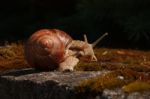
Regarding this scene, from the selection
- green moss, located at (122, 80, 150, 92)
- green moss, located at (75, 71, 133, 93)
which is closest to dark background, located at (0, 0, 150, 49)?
green moss, located at (75, 71, 133, 93)

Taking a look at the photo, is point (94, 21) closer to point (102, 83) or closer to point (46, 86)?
point (46, 86)

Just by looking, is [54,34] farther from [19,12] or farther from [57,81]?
[19,12]

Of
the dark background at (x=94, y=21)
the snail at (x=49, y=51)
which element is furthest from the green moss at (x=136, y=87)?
the dark background at (x=94, y=21)

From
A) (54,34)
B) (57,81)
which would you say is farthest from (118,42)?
(57,81)

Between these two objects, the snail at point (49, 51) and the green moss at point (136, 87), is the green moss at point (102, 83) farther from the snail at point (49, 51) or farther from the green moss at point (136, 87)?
the snail at point (49, 51)

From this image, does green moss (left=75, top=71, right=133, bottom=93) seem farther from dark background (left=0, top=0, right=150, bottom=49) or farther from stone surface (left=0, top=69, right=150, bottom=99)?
dark background (left=0, top=0, right=150, bottom=49)

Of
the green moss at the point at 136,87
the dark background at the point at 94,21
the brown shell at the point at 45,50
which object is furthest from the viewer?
the dark background at the point at 94,21
